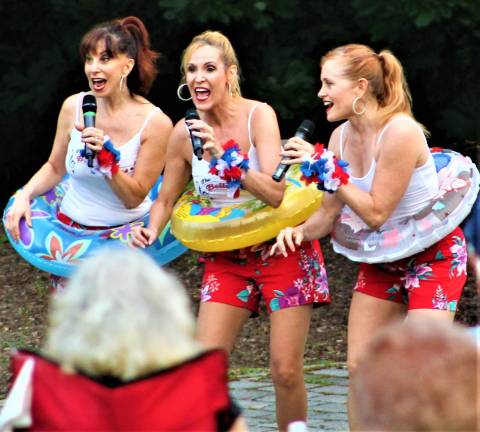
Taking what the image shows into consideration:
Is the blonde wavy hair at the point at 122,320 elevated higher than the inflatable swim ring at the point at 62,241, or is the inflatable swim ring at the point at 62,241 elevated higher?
the inflatable swim ring at the point at 62,241

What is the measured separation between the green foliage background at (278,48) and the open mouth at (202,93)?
12.9 ft

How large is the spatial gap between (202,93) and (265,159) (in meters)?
0.44

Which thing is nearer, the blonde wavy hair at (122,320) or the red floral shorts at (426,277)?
the blonde wavy hair at (122,320)

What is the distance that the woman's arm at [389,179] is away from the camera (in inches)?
208

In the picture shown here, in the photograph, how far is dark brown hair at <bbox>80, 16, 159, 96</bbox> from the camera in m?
5.95

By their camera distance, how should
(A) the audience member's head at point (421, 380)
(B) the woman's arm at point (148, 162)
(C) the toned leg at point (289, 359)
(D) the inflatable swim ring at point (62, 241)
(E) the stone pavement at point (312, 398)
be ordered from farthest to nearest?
(E) the stone pavement at point (312, 398), (D) the inflatable swim ring at point (62, 241), (B) the woman's arm at point (148, 162), (C) the toned leg at point (289, 359), (A) the audience member's head at point (421, 380)

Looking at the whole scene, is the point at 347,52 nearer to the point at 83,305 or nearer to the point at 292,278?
the point at 292,278

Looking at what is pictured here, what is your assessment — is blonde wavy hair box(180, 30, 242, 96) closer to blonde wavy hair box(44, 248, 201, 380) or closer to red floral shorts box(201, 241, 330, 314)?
red floral shorts box(201, 241, 330, 314)

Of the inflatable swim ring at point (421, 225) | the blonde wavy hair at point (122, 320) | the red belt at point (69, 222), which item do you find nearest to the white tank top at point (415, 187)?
the inflatable swim ring at point (421, 225)

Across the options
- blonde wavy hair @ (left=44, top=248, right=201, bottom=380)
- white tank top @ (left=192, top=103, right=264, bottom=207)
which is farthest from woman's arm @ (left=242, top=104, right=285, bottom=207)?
blonde wavy hair @ (left=44, top=248, right=201, bottom=380)

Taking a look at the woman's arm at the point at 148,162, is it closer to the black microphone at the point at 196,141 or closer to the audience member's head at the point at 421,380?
the black microphone at the point at 196,141

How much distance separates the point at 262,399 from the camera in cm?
Result: 734

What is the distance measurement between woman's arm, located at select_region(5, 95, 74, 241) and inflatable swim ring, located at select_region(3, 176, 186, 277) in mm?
94

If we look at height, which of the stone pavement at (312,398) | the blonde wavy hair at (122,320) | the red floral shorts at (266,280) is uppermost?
the red floral shorts at (266,280)
